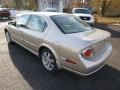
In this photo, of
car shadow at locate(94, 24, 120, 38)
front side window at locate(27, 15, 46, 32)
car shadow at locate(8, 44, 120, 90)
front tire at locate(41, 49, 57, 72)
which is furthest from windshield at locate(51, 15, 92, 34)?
car shadow at locate(94, 24, 120, 38)

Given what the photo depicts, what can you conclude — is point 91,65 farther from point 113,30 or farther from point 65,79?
point 113,30

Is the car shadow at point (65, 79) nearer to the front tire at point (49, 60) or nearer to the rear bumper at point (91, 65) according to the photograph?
the front tire at point (49, 60)

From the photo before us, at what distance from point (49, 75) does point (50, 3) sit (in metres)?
22.7

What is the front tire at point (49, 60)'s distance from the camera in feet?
14.7

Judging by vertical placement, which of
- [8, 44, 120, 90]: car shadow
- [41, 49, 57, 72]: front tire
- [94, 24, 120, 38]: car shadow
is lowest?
[94, 24, 120, 38]: car shadow

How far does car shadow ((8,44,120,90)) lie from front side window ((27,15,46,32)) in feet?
3.64

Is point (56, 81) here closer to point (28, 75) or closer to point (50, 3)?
point (28, 75)

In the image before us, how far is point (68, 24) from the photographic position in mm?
4719

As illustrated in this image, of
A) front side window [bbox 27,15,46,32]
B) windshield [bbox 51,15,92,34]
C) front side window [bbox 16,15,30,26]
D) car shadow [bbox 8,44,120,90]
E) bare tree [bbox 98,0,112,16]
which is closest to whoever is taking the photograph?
car shadow [bbox 8,44,120,90]

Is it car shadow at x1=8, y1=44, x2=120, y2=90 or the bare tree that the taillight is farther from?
the bare tree

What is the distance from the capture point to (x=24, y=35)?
557 centimetres

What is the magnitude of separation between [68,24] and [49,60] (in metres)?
1.10

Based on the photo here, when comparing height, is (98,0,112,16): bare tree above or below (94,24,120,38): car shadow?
Result: above

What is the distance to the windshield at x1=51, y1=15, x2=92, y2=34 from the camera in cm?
447
